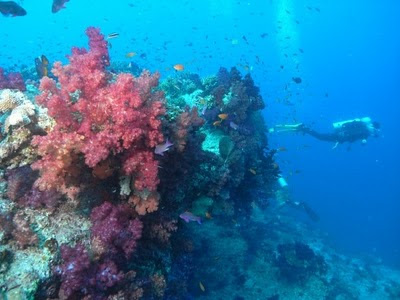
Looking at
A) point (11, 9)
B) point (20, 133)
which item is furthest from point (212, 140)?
point (11, 9)

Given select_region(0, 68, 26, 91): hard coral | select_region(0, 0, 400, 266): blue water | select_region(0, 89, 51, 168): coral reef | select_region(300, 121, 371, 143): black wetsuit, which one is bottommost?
select_region(0, 0, 400, 266): blue water

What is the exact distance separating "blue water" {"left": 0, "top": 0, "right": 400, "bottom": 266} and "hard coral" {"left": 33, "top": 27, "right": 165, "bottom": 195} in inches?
2359

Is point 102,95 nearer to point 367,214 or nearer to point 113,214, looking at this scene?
point 113,214

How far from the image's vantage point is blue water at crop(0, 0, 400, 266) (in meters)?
86.0

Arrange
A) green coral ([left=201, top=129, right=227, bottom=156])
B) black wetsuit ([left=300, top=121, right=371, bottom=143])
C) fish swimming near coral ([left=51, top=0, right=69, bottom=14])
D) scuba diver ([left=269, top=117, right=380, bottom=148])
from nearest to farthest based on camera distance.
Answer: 1. green coral ([left=201, top=129, right=227, bottom=156])
2. fish swimming near coral ([left=51, top=0, right=69, bottom=14])
3. scuba diver ([left=269, top=117, right=380, bottom=148])
4. black wetsuit ([left=300, top=121, right=371, bottom=143])

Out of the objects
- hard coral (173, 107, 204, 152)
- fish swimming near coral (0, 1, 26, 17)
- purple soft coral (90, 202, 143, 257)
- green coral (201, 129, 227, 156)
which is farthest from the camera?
green coral (201, 129, 227, 156)

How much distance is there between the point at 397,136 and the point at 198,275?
497 feet

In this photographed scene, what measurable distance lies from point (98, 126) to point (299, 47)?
4558 inches

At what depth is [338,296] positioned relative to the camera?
42.4 ft

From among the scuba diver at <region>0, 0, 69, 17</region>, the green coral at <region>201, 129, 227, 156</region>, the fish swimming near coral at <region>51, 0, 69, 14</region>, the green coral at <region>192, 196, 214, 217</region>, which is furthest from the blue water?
the scuba diver at <region>0, 0, 69, 17</region>

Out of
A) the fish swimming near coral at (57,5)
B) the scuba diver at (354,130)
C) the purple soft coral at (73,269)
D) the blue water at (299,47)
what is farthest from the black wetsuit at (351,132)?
the blue water at (299,47)

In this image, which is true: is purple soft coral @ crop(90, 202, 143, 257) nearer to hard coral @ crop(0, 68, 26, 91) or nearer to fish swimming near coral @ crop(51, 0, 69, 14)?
hard coral @ crop(0, 68, 26, 91)

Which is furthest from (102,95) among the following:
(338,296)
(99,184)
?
(338,296)

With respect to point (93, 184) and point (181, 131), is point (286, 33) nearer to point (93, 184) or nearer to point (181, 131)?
point (181, 131)
